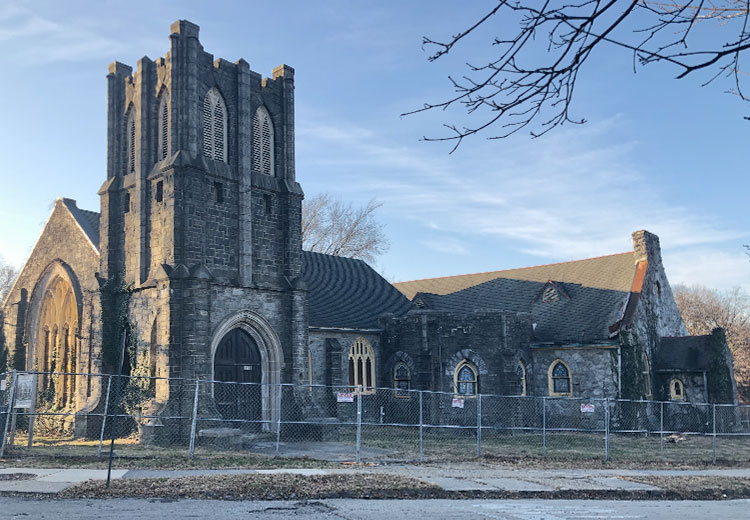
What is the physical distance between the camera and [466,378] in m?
31.8

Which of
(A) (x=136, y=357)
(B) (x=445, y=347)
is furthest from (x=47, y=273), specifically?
(B) (x=445, y=347)

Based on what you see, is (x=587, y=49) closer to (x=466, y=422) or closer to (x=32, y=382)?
(x=32, y=382)

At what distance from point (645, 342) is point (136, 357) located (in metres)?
22.0

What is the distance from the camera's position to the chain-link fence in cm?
1998

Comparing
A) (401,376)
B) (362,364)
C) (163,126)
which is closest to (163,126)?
(163,126)

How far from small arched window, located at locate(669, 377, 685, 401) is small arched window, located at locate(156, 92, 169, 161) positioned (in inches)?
943

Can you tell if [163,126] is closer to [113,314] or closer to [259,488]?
[113,314]

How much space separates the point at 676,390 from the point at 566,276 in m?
8.07

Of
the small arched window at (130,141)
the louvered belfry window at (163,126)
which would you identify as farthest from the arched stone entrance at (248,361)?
the small arched window at (130,141)

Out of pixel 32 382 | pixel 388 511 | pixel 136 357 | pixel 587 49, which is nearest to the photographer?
pixel 587 49

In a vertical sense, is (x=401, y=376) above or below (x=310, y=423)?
above

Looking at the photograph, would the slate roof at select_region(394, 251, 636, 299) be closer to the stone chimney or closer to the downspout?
the stone chimney

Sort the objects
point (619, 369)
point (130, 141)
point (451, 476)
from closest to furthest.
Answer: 1. point (451, 476)
2. point (130, 141)
3. point (619, 369)

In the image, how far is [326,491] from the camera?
42.3 ft
